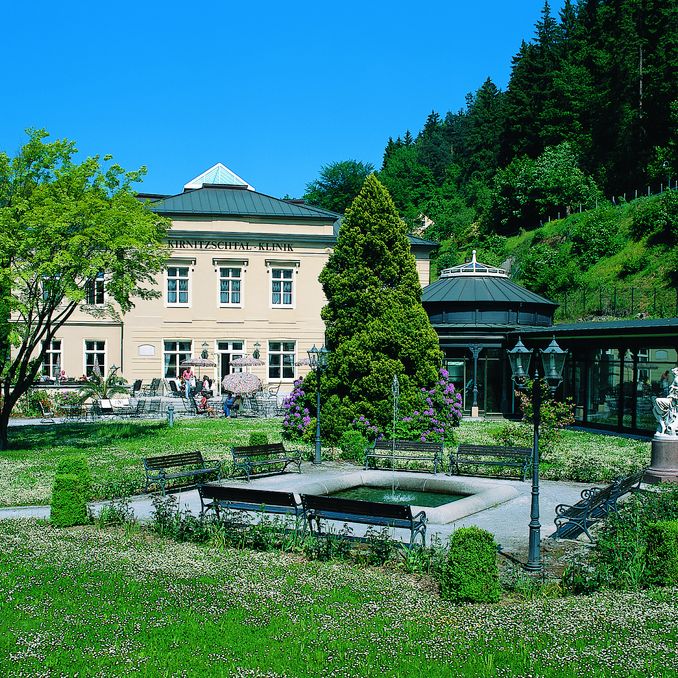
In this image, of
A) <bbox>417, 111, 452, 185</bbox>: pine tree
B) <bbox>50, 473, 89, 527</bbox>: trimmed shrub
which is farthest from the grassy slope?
<bbox>417, 111, 452, 185</bbox>: pine tree

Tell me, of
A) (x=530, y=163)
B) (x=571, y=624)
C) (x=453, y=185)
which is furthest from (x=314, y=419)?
(x=453, y=185)

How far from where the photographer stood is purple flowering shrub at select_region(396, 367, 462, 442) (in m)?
22.8

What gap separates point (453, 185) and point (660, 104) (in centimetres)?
3967

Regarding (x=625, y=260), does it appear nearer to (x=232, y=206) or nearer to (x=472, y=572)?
(x=232, y=206)

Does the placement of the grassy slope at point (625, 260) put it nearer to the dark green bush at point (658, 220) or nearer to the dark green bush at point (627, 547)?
the dark green bush at point (658, 220)

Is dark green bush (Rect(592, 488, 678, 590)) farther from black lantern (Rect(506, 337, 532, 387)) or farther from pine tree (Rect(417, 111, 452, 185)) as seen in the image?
pine tree (Rect(417, 111, 452, 185))

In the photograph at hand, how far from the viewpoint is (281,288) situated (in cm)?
4500

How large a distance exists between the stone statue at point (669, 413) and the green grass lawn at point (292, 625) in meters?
8.36

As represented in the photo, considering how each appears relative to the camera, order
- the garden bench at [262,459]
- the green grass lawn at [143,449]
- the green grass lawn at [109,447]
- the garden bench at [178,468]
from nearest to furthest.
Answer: the garden bench at [178,468]
the green grass lawn at [109,447]
the green grass lawn at [143,449]
the garden bench at [262,459]

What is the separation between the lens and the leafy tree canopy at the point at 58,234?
72.3 feet

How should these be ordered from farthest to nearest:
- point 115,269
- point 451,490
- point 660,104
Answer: point 660,104
point 115,269
point 451,490

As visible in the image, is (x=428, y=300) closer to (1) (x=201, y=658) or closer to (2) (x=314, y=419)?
(2) (x=314, y=419)

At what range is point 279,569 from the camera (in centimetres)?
1067

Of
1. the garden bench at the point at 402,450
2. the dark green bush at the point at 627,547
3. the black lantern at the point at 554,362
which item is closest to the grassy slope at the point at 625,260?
the garden bench at the point at 402,450
